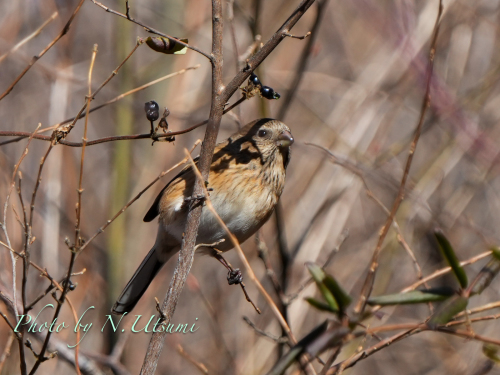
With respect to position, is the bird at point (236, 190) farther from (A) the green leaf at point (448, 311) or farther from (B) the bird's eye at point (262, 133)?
(A) the green leaf at point (448, 311)

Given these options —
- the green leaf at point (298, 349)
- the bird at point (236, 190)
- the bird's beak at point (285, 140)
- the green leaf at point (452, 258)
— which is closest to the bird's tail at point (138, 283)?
the bird at point (236, 190)

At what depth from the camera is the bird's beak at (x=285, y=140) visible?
3492 mm

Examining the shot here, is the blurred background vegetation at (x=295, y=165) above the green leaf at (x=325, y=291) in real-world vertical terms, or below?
above

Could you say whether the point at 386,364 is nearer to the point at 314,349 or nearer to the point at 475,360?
the point at 475,360

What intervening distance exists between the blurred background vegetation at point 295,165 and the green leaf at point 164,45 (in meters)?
1.41

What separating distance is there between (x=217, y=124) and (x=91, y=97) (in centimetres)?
50

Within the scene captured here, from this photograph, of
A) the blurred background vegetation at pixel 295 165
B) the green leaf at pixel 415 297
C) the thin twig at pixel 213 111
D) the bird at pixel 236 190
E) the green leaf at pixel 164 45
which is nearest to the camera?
the green leaf at pixel 415 297

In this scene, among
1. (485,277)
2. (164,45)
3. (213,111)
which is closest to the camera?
(485,277)

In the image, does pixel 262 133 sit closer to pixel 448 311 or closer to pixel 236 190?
pixel 236 190

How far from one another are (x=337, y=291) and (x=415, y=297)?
11.4 inches

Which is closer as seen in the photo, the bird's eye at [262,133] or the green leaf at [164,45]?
the green leaf at [164,45]

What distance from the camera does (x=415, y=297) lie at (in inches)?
66.4

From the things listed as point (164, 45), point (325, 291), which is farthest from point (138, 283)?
point (325, 291)

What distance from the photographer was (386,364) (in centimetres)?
604
